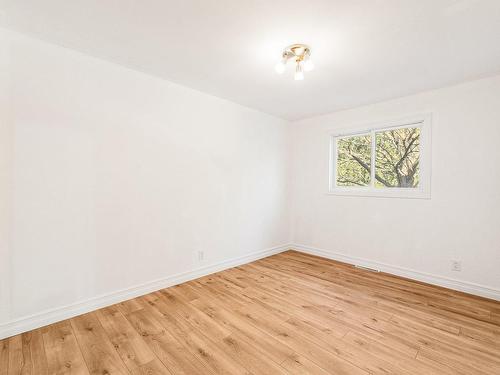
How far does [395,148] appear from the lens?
3303 millimetres

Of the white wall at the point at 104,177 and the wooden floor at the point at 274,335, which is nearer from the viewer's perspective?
Answer: the wooden floor at the point at 274,335

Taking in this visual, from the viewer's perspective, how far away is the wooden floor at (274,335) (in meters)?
1.56

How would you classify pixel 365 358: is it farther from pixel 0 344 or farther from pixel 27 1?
pixel 27 1

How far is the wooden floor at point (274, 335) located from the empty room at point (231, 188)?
2 centimetres

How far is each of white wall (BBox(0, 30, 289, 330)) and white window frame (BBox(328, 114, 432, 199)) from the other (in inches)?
64.1

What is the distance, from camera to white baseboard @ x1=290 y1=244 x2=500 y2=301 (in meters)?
2.54

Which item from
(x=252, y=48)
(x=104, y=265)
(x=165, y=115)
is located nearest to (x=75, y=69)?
(x=165, y=115)

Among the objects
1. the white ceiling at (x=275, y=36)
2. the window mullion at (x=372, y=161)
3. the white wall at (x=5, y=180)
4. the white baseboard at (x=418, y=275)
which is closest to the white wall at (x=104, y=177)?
the white wall at (x=5, y=180)

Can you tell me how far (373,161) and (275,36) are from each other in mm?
2442

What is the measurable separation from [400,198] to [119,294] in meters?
3.51

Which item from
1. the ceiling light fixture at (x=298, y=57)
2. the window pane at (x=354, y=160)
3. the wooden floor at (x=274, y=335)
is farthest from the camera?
the window pane at (x=354, y=160)

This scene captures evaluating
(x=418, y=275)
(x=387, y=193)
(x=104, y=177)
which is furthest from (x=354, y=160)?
(x=104, y=177)

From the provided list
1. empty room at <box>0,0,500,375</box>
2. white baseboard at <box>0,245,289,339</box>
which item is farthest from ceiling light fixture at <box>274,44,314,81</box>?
white baseboard at <box>0,245,289,339</box>

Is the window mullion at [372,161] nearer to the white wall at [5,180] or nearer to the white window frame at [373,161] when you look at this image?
the white window frame at [373,161]
